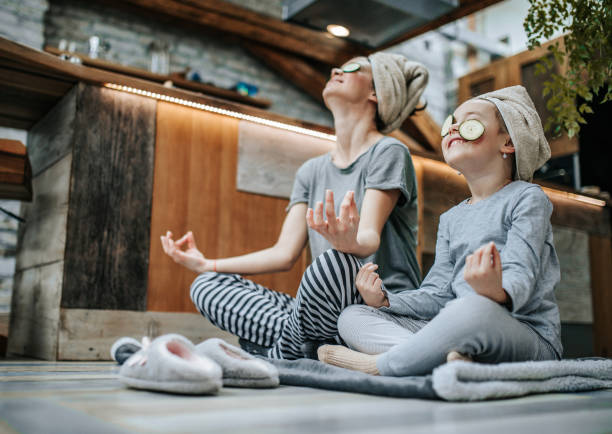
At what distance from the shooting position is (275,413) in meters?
0.67

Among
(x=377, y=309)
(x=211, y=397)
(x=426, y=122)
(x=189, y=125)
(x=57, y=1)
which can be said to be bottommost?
(x=211, y=397)

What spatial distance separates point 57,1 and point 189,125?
2.96m

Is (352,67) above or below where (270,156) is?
above

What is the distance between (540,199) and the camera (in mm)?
1171

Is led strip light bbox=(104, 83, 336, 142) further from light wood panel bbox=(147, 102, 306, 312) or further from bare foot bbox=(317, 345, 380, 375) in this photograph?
bare foot bbox=(317, 345, 380, 375)

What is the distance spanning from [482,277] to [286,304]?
2.50 feet

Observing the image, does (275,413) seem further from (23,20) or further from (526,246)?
(23,20)

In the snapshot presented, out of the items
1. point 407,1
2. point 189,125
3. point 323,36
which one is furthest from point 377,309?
point 323,36

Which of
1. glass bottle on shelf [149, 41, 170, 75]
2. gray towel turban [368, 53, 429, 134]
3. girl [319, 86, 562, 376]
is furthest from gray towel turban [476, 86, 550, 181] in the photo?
glass bottle on shelf [149, 41, 170, 75]

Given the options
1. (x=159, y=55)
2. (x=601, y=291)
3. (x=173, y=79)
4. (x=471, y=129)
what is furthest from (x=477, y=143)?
(x=159, y=55)

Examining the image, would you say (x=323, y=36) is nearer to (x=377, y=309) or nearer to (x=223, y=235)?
(x=223, y=235)

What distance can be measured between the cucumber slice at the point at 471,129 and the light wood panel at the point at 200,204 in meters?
1.19

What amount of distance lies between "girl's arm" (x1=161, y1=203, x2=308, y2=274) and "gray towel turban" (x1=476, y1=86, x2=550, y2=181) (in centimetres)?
76

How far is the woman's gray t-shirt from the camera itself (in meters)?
1.56
